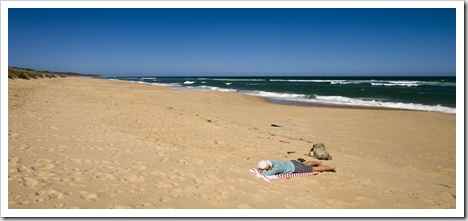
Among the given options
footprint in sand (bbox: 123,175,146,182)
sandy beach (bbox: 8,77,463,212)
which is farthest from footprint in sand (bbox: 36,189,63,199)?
footprint in sand (bbox: 123,175,146,182)

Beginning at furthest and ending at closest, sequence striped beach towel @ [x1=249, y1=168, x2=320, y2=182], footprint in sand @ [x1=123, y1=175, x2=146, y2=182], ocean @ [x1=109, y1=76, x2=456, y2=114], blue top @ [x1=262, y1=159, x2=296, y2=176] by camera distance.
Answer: ocean @ [x1=109, y1=76, x2=456, y2=114] → blue top @ [x1=262, y1=159, x2=296, y2=176] → striped beach towel @ [x1=249, y1=168, x2=320, y2=182] → footprint in sand @ [x1=123, y1=175, x2=146, y2=182]

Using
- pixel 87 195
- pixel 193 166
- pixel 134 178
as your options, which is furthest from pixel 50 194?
pixel 193 166

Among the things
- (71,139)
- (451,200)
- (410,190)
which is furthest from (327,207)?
(71,139)

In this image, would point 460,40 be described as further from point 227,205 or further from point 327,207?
point 227,205

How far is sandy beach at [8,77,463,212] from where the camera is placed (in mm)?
3387

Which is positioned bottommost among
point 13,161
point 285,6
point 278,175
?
point 278,175

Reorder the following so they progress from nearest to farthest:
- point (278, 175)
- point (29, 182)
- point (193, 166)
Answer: point (29, 182), point (278, 175), point (193, 166)

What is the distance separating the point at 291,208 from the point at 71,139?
14.4 ft

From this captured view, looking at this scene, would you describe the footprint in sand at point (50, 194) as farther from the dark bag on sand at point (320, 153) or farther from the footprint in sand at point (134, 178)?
the dark bag on sand at point (320, 153)

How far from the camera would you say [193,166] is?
4586 millimetres

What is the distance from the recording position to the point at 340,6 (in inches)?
155

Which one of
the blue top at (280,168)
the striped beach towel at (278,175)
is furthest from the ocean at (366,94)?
the blue top at (280,168)

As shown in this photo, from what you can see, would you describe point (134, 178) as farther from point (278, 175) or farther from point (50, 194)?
point (278, 175)

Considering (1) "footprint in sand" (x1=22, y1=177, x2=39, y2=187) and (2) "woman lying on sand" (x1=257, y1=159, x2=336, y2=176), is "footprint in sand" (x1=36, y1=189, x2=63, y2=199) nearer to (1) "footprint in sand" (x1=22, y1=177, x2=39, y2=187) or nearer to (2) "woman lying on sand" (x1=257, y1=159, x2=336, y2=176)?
(1) "footprint in sand" (x1=22, y1=177, x2=39, y2=187)
